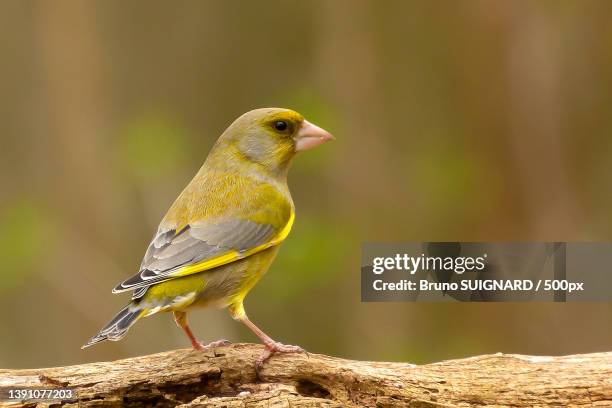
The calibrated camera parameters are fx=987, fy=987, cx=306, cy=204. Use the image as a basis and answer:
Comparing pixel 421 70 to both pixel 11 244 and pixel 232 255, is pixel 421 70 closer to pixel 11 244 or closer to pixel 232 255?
pixel 11 244

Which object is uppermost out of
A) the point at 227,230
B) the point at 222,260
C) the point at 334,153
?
the point at 334,153

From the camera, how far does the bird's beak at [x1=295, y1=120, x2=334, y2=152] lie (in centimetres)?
554

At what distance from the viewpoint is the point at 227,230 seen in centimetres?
520

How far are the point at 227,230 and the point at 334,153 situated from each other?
390 cm

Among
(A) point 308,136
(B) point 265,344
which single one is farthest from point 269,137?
(B) point 265,344

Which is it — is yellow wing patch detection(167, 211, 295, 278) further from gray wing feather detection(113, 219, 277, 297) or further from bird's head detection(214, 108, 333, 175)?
bird's head detection(214, 108, 333, 175)

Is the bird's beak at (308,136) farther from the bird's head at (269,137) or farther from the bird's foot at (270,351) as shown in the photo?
the bird's foot at (270,351)

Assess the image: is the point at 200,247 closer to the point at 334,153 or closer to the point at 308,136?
the point at 308,136

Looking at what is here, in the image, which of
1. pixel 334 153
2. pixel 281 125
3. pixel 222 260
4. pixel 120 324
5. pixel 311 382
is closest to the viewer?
pixel 120 324

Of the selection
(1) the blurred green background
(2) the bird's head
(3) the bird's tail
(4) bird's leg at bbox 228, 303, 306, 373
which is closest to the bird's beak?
(2) the bird's head

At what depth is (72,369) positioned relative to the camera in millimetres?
5227

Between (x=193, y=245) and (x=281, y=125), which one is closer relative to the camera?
(x=193, y=245)

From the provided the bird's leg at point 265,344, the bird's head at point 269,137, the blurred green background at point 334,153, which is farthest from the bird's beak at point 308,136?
the blurred green background at point 334,153

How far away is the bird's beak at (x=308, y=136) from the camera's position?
18.2 feet
